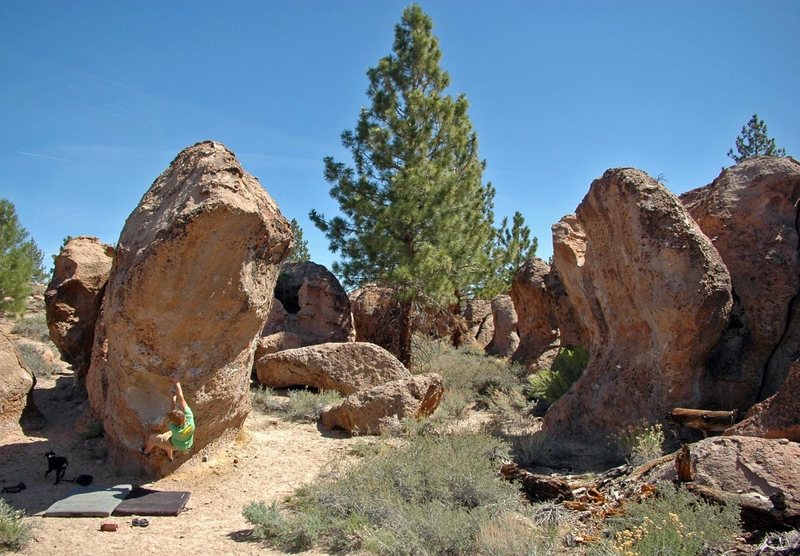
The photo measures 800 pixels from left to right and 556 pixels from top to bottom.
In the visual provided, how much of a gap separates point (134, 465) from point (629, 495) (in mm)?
5347

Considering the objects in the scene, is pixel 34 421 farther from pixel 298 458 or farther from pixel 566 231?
pixel 566 231

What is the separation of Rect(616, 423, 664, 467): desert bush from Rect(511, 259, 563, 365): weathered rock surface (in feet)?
26.2

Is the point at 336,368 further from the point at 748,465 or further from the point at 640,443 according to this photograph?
the point at 748,465

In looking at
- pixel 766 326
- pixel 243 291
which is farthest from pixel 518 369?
pixel 243 291

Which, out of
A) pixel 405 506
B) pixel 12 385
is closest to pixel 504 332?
pixel 12 385

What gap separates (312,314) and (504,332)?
8.32 metres

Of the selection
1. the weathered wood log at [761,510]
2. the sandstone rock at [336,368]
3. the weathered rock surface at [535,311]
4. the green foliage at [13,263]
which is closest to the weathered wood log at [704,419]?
the weathered wood log at [761,510]

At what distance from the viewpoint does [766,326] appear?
320 inches

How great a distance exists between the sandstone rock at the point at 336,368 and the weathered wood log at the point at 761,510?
6861 millimetres

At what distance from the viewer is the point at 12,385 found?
844 centimetres

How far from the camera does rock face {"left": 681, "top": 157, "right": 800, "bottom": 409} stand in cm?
802

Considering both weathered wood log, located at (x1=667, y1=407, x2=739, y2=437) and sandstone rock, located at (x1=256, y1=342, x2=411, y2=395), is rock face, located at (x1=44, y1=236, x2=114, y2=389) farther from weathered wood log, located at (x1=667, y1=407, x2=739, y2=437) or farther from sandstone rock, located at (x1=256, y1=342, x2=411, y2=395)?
weathered wood log, located at (x1=667, y1=407, x2=739, y2=437)

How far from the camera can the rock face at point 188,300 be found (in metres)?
7.09

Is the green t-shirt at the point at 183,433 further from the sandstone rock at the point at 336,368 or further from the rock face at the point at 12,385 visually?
the sandstone rock at the point at 336,368
